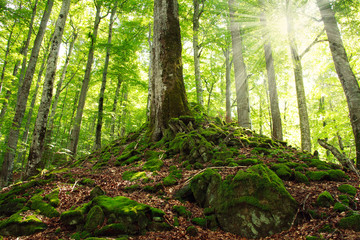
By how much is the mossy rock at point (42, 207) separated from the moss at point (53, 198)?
0.28ft

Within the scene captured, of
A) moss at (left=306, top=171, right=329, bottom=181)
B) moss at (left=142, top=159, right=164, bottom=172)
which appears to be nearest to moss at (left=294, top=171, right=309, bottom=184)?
moss at (left=306, top=171, right=329, bottom=181)

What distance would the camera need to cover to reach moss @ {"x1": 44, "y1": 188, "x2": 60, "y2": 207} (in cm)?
362

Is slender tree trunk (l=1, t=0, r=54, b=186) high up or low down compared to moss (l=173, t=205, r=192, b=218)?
up

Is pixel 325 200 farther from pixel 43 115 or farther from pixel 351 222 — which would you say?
pixel 43 115

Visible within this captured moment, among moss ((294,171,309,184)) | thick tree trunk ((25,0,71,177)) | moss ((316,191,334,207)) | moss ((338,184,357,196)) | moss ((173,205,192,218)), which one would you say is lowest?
moss ((173,205,192,218))

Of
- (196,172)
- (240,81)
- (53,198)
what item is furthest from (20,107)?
(240,81)

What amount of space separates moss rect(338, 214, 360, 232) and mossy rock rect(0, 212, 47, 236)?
4.60 meters

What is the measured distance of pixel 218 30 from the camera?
39.7ft

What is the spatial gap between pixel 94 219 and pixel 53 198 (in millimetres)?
1451

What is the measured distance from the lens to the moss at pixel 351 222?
8.17ft

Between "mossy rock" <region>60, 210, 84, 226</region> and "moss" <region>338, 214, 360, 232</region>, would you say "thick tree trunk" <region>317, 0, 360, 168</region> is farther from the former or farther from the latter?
"mossy rock" <region>60, 210, 84, 226</region>

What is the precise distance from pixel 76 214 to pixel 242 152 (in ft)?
14.1

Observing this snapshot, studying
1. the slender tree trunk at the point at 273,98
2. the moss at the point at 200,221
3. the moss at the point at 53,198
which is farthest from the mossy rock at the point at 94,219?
the slender tree trunk at the point at 273,98

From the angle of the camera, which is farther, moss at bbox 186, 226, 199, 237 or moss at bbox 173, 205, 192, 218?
moss at bbox 173, 205, 192, 218
